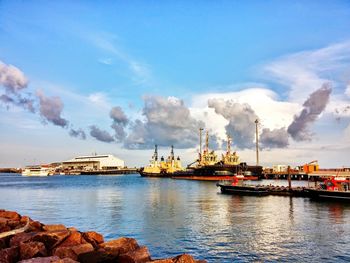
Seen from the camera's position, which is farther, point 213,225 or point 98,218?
point 98,218

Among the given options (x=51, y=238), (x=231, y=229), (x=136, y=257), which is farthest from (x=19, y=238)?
(x=231, y=229)

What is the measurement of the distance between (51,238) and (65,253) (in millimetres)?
2037

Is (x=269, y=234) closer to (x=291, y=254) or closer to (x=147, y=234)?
(x=291, y=254)

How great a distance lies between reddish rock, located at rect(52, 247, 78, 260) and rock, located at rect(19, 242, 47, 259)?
0.63 metres

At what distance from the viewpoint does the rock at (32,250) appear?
1353cm

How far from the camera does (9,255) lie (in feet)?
43.6

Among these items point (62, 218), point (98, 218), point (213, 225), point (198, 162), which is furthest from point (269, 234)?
point (198, 162)

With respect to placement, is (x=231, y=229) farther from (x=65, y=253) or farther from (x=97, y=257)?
(x=65, y=253)

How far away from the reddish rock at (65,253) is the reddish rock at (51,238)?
1.37m

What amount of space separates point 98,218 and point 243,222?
14981mm

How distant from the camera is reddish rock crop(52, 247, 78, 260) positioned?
13502 mm

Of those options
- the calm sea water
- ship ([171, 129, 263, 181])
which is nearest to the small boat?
the calm sea water

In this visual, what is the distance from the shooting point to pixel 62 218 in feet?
128

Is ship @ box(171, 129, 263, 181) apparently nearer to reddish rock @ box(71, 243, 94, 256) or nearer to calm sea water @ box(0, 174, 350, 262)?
calm sea water @ box(0, 174, 350, 262)
